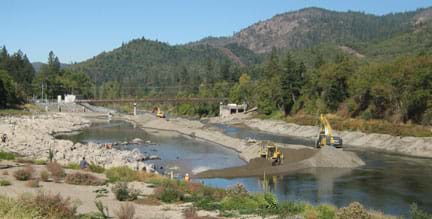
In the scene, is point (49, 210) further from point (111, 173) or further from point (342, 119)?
point (342, 119)

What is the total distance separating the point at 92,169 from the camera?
1587 inches

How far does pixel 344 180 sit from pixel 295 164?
8.31 m

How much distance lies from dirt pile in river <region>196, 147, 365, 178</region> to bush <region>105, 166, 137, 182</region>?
15375mm

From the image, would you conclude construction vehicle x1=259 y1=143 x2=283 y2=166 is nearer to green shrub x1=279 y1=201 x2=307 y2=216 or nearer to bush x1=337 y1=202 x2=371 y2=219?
green shrub x1=279 y1=201 x2=307 y2=216

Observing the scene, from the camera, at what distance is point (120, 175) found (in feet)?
121

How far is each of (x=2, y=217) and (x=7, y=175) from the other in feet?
72.6

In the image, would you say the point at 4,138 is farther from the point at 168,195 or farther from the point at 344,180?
the point at 168,195

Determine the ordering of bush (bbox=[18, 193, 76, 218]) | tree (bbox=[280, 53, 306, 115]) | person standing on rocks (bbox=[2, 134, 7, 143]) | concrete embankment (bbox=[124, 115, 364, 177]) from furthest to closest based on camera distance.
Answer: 1. tree (bbox=[280, 53, 306, 115])
2. person standing on rocks (bbox=[2, 134, 7, 143])
3. concrete embankment (bbox=[124, 115, 364, 177])
4. bush (bbox=[18, 193, 76, 218])

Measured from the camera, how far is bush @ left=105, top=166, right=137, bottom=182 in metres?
35.5

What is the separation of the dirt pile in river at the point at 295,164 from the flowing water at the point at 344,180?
158 centimetres

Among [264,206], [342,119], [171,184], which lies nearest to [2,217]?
[264,206]

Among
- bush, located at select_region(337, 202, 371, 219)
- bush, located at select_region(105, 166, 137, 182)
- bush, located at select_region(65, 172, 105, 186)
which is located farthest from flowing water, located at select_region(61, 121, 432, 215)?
bush, located at select_region(337, 202, 371, 219)

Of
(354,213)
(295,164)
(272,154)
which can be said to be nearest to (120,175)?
(354,213)

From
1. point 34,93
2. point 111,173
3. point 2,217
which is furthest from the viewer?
point 34,93
